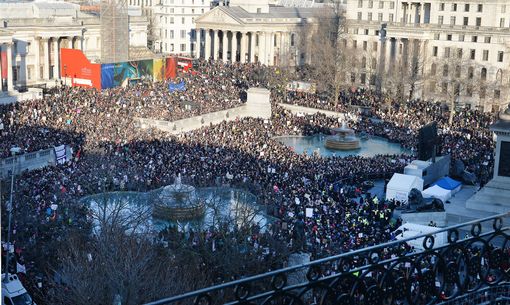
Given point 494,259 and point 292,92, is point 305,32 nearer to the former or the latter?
point 292,92

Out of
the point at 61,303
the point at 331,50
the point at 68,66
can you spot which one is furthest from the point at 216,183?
the point at 331,50

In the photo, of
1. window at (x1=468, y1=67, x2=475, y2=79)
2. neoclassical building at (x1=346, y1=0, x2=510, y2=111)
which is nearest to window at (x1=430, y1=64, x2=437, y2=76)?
neoclassical building at (x1=346, y1=0, x2=510, y2=111)

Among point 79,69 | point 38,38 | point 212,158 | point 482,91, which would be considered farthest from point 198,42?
point 212,158

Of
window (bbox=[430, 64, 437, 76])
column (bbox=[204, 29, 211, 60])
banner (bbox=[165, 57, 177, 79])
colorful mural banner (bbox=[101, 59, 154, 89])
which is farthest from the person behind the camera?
column (bbox=[204, 29, 211, 60])

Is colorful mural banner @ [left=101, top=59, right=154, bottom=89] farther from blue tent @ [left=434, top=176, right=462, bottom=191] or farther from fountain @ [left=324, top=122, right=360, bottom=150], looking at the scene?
blue tent @ [left=434, top=176, right=462, bottom=191]

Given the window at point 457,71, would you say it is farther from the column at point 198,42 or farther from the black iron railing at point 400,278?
the black iron railing at point 400,278

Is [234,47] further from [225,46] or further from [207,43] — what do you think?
[207,43]
